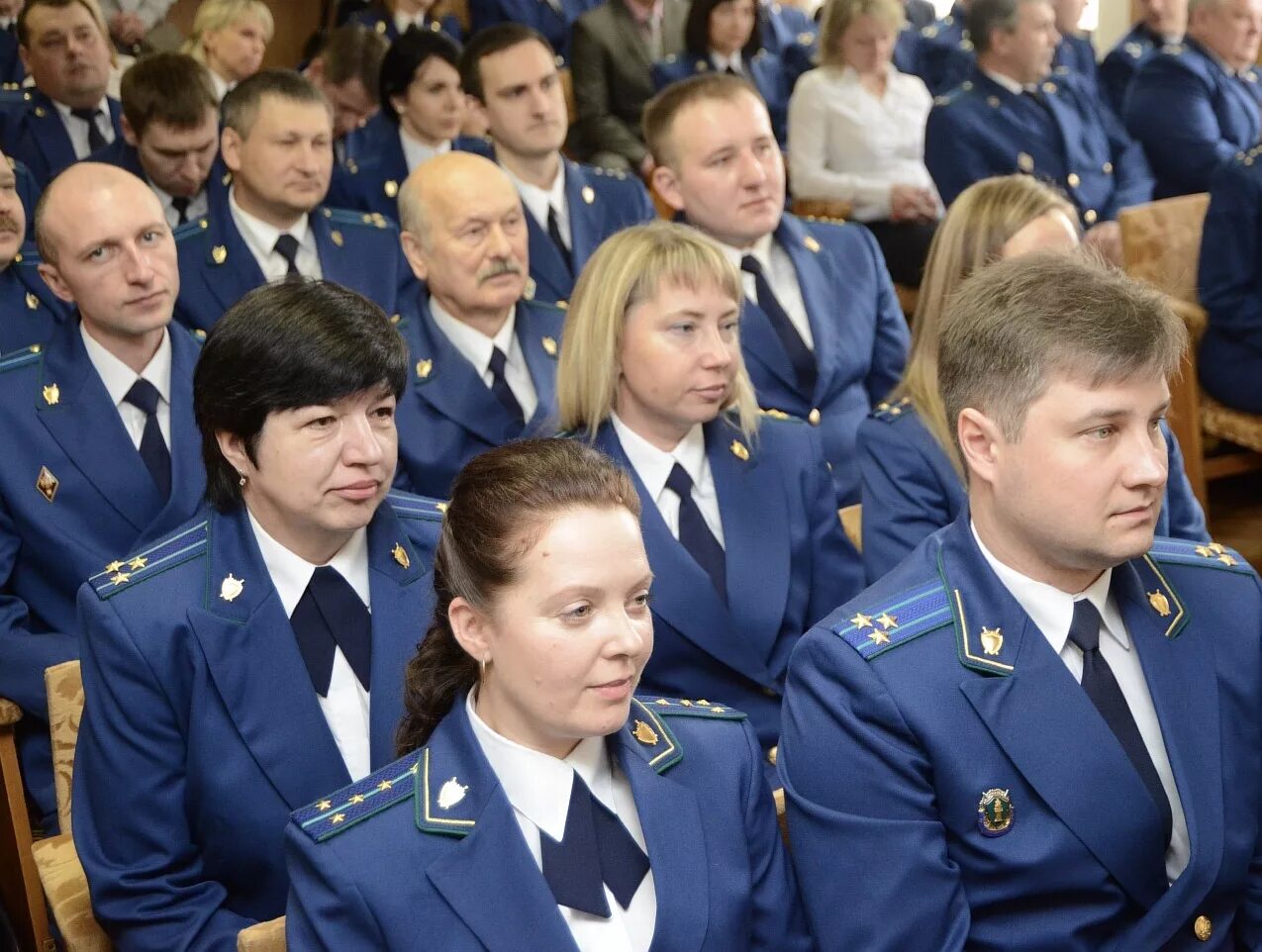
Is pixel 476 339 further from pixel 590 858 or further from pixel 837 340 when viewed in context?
pixel 590 858

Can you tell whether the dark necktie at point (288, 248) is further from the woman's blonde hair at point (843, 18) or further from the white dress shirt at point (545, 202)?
the woman's blonde hair at point (843, 18)

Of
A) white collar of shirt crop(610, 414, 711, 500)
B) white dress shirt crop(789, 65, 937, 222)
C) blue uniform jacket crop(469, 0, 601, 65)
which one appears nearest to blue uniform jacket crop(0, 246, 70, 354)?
white collar of shirt crop(610, 414, 711, 500)

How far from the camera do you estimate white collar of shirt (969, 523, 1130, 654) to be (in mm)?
1656

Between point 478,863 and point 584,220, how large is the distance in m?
2.73

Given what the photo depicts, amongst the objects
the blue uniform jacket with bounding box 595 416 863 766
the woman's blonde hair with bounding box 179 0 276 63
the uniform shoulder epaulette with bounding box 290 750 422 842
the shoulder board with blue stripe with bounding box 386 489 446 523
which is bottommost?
the blue uniform jacket with bounding box 595 416 863 766

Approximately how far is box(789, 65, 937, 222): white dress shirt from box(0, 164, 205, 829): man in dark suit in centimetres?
290

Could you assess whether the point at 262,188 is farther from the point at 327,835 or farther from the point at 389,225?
the point at 327,835

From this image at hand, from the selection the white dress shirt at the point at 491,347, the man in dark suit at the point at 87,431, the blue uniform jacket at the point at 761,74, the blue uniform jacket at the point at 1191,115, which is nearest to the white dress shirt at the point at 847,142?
the blue uniform jacket at the point at 761,74

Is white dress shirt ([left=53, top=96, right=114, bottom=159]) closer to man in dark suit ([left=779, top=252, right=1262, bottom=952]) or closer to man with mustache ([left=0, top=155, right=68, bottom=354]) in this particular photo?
man with mustache ([left=0, top=155, right=68, bottom=354])

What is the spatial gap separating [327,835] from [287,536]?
1.94ft

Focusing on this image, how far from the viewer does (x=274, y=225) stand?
3.78 metres

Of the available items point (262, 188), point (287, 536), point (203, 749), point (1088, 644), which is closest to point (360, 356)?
point (287, 536)

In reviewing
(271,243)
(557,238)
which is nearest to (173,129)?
(271,243)

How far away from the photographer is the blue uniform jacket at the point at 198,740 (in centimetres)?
187
